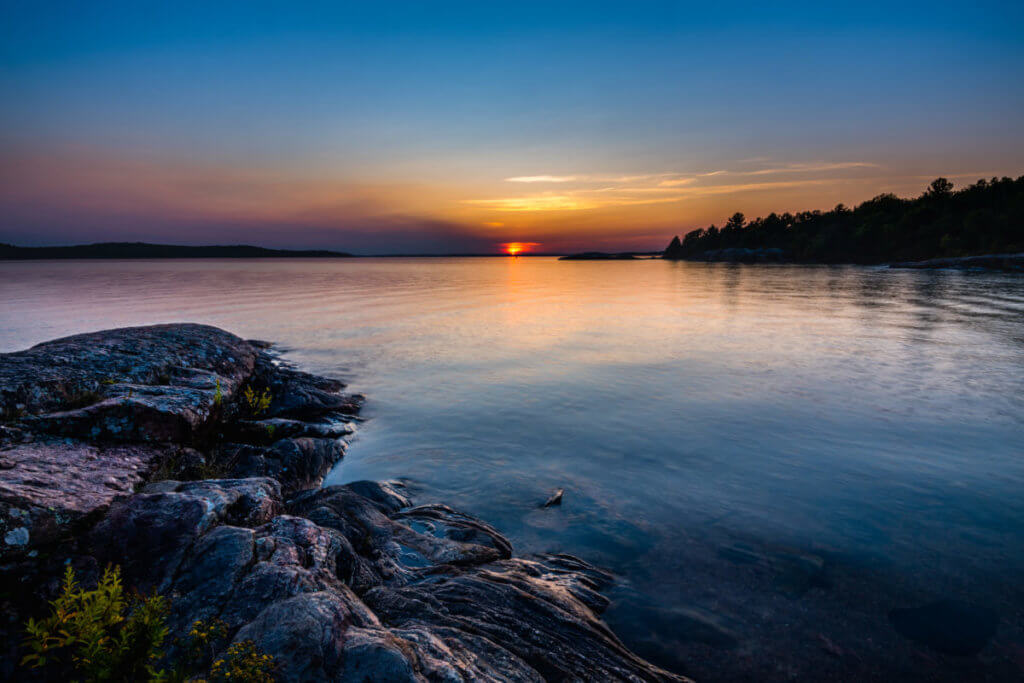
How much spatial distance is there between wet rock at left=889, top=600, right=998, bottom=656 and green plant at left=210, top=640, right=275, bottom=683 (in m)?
5.77

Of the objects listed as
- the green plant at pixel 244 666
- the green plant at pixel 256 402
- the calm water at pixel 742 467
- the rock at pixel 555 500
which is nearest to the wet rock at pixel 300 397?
the green plant at pixel 256 402

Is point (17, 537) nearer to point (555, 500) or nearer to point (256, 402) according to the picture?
point (555, 500)

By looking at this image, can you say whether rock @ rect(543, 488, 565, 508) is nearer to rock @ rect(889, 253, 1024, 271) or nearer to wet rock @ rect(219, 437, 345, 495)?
wet rock @ rect(219, 437, 345, 495)

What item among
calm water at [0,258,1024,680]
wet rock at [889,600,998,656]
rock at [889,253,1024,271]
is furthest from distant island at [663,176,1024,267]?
wet rock at [889,600,998,656]

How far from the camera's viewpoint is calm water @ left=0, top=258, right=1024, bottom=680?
4785mm

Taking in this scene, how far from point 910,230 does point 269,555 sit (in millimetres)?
148921

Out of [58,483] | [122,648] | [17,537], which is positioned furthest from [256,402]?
[122,648]

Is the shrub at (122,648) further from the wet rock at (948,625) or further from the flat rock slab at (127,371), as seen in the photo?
the wet rock at (948,625)

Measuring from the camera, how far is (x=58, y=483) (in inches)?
172

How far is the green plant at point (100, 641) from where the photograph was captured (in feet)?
8.70

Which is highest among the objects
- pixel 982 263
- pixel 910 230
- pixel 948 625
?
pixel 910 230

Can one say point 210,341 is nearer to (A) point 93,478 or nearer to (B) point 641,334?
(A) point 93,478

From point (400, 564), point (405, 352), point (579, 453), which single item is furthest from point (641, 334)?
point (400, 564)

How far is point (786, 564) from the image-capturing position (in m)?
5.62
